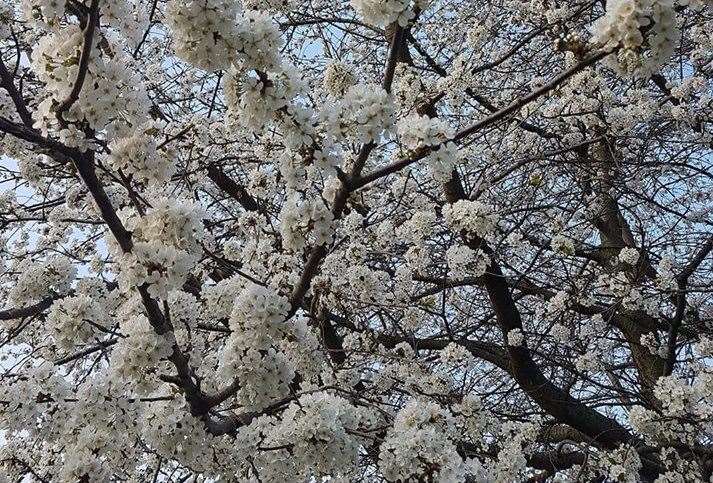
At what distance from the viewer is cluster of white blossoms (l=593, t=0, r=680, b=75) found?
2.17 meters

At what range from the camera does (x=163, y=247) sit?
A: 2.76m

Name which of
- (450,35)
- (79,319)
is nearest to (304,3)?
(450,35)

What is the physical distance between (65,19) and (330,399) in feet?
7.17

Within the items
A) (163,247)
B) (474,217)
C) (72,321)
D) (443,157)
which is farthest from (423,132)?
(72,321)

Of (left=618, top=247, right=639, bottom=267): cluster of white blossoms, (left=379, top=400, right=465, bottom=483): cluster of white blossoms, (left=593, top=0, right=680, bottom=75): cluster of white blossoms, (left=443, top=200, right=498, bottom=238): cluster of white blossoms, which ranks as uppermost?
(left=618, top=247, right=639, bottom=267): cluster of white blossoms

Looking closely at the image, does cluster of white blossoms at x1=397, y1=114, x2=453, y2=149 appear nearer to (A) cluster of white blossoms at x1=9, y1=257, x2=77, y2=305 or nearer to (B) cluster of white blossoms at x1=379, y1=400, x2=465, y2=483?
(B) cluster of white blossoms at x1=379, y1=400, x2=465, y2=483

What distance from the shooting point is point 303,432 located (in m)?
2.98

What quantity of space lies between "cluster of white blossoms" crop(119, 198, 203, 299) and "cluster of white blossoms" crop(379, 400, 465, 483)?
1.15m

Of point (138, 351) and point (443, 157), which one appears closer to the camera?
point (443, 157)

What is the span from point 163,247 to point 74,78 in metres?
0.75

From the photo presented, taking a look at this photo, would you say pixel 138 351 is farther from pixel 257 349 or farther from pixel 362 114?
pixel 362 114

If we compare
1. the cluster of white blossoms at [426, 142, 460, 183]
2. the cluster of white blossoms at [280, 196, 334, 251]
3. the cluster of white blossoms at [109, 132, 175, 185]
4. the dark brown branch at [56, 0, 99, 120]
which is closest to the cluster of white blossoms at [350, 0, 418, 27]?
the cluster of white blossoms at [426, 142, 460, 183]

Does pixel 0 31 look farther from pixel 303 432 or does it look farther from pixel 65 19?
pixel 303 432

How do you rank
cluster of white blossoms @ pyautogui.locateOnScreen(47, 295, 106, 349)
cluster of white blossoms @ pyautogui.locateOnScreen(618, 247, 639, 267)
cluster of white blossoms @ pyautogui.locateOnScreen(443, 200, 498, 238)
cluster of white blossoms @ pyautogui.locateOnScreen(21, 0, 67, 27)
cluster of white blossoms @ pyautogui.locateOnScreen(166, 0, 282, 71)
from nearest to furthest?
cluster of white blossoms @ pyautogui.locateOnScreen(21, 0, 67, 27) → cluster of white blossoms @ pyautogui.locateOnScreen(166, 0, 282, 71) → cluster of white blossoms @ pyautogui.locateOnScreen(47, 295, 106, 349) → cluster of white blossoms @ pyautogui.locateOnScreen(443, 200, 498, 238) → cluster of white blossoms @ pyautogui.locateOnScreen(618, 247, 639, 267)
